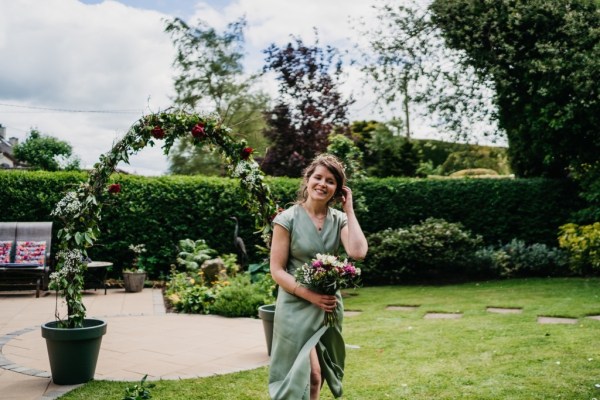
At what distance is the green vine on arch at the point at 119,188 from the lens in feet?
15.1

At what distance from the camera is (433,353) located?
17.7 ft

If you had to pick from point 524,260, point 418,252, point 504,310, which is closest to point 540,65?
point 524,260

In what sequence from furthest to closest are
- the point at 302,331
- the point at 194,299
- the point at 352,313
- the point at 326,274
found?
Answer: 1. the point at 194,299
2. the point at 352,313
3. the point at 302,331
4. the point at 326,274

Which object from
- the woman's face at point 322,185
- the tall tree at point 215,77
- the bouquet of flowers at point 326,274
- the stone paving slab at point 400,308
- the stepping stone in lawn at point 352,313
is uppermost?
the tall tree at point 215,77

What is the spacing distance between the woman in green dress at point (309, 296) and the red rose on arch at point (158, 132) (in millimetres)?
2213

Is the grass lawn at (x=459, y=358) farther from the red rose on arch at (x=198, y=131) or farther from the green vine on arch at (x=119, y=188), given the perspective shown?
the red rose on arch at (x=198, y=131)

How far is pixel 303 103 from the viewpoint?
1564 centimetres

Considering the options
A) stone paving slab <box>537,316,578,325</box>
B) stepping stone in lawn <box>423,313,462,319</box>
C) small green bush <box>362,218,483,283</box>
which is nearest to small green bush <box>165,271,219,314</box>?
stepping stone in lawn <box>423,313,462,319</box>

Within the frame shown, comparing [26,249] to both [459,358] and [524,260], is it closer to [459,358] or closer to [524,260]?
[459,358]

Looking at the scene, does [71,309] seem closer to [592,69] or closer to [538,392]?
[538,392]

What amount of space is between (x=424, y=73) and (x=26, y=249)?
981 cm

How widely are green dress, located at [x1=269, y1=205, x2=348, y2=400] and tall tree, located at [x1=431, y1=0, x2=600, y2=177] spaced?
969cm

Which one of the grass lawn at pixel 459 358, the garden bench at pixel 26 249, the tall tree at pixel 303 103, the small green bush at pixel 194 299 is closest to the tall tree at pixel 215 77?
the tall tree at pixel 303 103

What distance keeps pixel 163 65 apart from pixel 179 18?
7.63 ft
